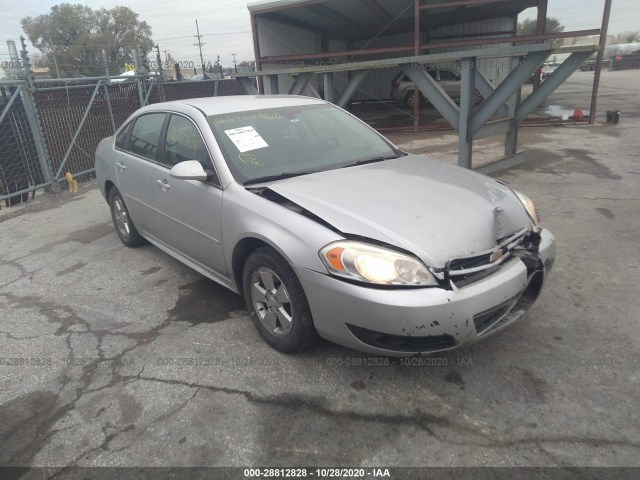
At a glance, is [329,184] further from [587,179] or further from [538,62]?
[587,179]

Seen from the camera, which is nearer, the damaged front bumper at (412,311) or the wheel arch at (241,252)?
the damaged front bumper at (412,311)

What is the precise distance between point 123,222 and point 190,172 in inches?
88.7

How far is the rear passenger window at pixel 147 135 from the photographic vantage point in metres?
4.00

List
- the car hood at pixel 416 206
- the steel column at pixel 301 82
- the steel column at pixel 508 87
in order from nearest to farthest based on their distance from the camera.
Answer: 1. the car hood at pixel 416 206
2. the steel column at pixel 508 87
3. the steel column at pixel 301 82

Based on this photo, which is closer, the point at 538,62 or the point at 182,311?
the point at 182,311

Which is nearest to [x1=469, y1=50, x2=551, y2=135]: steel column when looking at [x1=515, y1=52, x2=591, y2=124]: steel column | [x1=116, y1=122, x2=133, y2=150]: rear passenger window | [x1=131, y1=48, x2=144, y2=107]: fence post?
[x1=515, y1=52, x2=591, y2=124]: steel column

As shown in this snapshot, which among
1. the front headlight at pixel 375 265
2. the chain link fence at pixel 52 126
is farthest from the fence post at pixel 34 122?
the front headlight at pixel 375 265

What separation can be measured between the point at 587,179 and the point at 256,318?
228 inches

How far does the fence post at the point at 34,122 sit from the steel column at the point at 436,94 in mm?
5928

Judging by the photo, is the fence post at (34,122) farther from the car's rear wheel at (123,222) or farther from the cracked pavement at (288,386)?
the cracked pavement at (288,386)

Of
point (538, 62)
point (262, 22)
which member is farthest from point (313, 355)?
point (262, 22)

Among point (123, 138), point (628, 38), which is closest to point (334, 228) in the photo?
point (123, 138)

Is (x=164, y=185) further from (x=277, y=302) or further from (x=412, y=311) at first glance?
(x=412, y=311)

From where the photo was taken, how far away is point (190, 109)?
3615 millimetres
